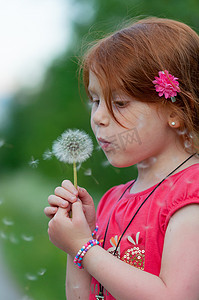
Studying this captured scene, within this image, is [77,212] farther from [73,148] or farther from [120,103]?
[120,103]

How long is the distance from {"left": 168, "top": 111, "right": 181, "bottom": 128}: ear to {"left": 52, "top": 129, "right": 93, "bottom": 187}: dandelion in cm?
22

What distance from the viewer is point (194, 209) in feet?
2.94

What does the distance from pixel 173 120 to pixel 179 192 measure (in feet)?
0.72

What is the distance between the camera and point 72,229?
98 centimetres

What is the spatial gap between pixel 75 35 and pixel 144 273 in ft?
8.54

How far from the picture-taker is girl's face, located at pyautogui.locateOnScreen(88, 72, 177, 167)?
1.02 meters

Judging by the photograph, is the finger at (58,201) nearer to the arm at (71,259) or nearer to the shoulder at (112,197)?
the arm at (71,259)

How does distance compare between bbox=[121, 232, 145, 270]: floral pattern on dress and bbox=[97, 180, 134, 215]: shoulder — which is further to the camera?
bbox=[97, 180, 134, 215]: shoulder

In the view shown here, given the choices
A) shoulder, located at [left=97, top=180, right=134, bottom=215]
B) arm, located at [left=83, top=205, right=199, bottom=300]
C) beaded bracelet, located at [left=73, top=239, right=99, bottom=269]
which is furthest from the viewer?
shoulder, located at [left=97, top=180, right=134, bottom=215]

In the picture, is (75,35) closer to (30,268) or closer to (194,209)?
(30,268)

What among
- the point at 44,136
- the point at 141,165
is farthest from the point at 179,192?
the point at 44,136

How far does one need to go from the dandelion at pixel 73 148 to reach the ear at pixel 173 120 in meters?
0.22

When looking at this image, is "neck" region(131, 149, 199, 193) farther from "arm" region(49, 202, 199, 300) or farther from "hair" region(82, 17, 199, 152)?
"arm" region(49, 202, 199, 300)

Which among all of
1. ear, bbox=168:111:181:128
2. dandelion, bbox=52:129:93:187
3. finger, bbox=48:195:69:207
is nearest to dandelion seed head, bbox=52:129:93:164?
dandelion, bbox=52:129:93:187
